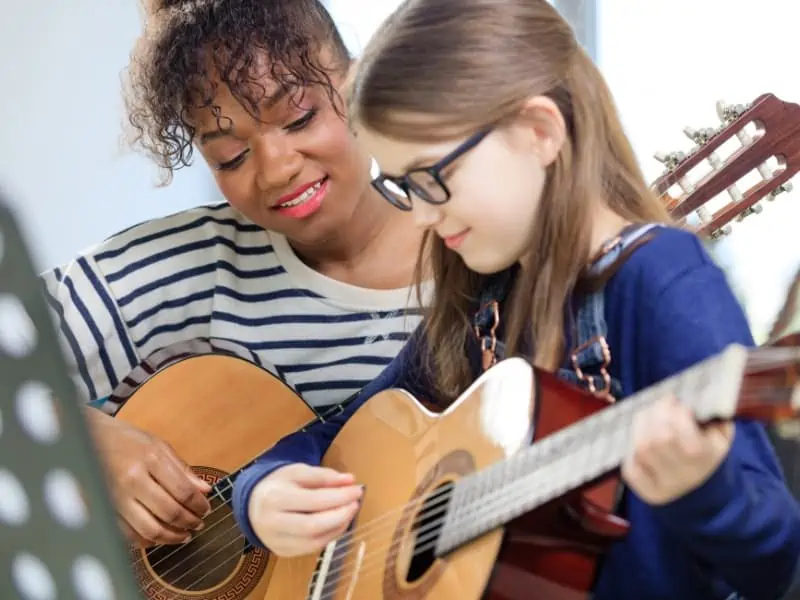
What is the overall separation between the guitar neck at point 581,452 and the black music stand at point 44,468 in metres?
0.32

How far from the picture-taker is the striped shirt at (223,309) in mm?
1123

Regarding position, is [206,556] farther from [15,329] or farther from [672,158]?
[15,329]

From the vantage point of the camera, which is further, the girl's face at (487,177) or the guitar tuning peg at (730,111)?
the guitar tuning peg at (730,111)

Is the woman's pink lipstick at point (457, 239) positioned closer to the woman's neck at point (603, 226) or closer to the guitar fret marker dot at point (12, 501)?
the woman's neck at point (603, 226)

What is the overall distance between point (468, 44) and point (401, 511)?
388mm

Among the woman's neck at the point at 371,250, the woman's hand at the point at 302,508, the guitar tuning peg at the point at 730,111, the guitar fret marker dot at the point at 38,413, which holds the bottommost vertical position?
the woman's hand at the point at 302,508

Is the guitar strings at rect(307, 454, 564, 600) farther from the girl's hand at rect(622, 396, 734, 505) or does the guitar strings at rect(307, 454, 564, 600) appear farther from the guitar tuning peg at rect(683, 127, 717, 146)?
the guitar tuning peg at rect(683, 127, 717, 146)

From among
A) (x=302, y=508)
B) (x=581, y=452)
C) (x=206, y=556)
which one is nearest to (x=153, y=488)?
(x=206, y=556)

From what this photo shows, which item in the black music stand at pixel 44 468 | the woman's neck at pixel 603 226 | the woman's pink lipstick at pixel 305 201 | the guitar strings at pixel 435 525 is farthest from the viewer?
the woman's pink lipstick at pixel 305 201

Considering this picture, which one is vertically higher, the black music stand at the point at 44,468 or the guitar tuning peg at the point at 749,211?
the black music stand at the point at 44,468

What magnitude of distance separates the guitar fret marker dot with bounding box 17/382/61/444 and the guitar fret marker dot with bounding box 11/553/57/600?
5cm

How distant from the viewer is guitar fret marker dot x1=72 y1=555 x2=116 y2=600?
0.95ft

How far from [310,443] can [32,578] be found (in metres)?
0.65

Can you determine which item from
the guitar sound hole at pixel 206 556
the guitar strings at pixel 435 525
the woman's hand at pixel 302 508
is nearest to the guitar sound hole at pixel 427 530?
the guitar strings at pixel 435 525
